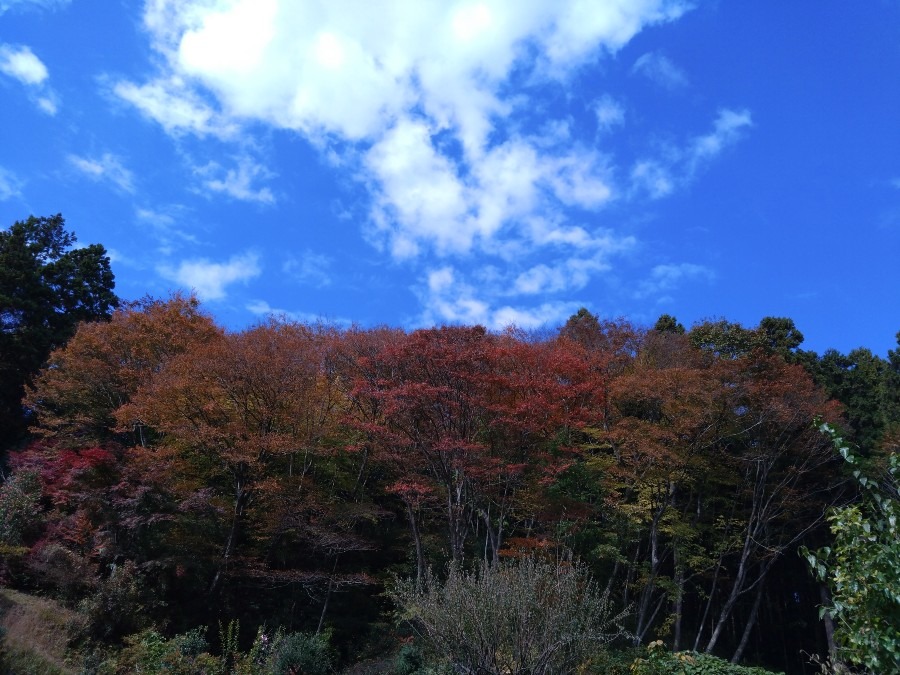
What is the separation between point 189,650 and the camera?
506 inches

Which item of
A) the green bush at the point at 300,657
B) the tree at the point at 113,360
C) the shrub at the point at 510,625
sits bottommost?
the green bush at the point at 300,657

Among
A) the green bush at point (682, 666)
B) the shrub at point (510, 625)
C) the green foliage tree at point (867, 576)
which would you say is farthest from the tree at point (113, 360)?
the green foliage tree at point (867, 576)

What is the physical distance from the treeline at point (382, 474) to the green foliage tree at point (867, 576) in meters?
10.8

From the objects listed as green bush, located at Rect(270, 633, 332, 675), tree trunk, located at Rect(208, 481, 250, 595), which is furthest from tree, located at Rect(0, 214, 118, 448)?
green bush, located at Rect(270, 633, 332, 675)

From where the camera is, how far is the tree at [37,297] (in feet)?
85.8

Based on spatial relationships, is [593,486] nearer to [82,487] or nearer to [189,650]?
[189,650]

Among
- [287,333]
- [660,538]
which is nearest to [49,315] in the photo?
[287,333]

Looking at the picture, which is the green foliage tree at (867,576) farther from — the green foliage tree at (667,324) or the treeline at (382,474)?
the green foliage tree at (667,324)

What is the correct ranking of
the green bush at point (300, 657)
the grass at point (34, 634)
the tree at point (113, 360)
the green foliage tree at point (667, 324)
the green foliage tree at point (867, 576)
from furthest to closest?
the green foliage tree at point (667, 324) → the tree at point (113, 360) → the green bush at point (300, 657) → the grass at point (34, 634) → the green foliage tree at point (867, 576)

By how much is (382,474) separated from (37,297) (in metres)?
20.1

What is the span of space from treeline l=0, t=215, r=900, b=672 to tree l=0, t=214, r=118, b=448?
8300mm

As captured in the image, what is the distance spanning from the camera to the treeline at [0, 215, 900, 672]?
605 inches

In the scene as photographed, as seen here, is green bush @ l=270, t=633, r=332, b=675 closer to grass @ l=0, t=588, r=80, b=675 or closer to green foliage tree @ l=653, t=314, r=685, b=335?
grass @ l=0, t=588, r=80, b=675

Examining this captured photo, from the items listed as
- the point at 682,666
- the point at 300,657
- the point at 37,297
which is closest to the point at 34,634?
the point at 300,657
